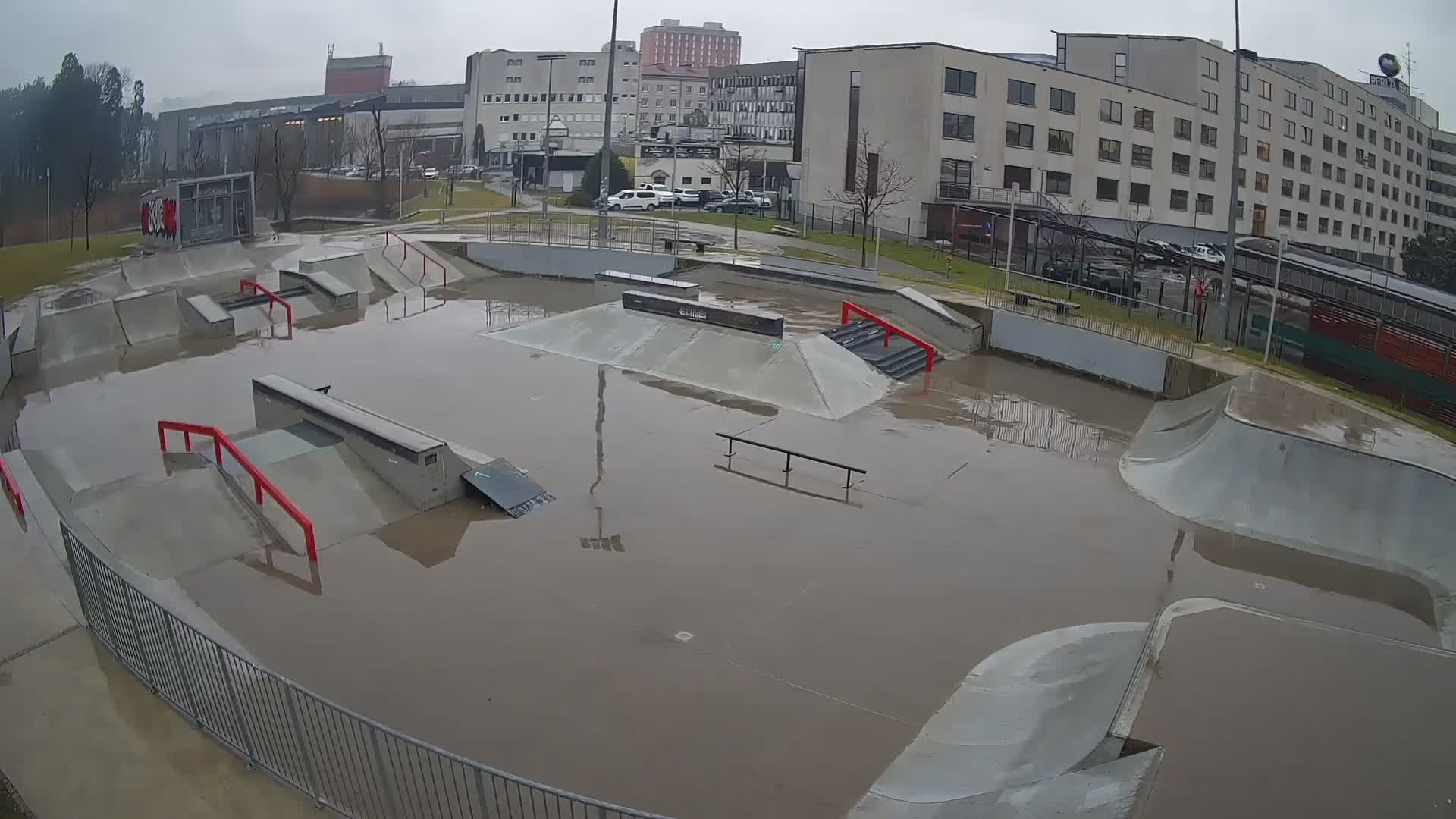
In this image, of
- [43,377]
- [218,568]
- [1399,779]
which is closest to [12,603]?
[218,568]

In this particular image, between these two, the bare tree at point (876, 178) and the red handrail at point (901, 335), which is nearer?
the red handrail at point (901, 335)

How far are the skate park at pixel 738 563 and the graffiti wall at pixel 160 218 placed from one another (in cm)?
897

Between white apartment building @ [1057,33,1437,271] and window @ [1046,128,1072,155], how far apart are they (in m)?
8.72

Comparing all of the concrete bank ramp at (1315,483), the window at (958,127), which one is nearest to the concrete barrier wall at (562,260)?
the window at (958,127)

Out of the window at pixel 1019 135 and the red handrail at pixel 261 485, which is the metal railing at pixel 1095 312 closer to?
the window at pixel 1019 135

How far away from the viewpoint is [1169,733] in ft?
25.2

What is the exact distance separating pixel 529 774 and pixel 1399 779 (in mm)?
6755

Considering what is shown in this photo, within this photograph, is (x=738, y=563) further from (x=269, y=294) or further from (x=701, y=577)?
(x=269, y=294)

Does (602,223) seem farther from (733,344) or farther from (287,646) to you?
(287,646)

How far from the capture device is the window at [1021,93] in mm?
45281

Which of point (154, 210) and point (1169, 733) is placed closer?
point (1169, 733)

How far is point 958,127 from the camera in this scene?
44500 mm

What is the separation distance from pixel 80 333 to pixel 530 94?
87.0 meters

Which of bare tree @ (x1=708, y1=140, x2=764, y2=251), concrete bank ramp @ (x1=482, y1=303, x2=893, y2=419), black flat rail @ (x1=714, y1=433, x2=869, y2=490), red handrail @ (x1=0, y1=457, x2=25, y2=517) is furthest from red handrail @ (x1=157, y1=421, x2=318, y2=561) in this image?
bare tree @ (x1=708, y1=140, x2=764, y2=251)
